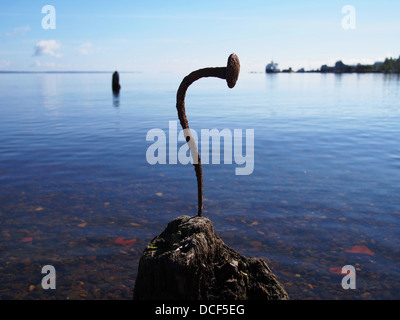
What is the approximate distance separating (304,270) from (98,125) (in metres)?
18.3

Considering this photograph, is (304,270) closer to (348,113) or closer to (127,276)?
(127,276)

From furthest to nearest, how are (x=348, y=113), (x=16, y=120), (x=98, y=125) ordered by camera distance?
(x=348, y=113) < (x=16, y=120) < (x=98, y=125)

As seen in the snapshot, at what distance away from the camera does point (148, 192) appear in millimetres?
10008

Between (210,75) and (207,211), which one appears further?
(207,211)

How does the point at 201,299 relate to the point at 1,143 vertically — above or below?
below

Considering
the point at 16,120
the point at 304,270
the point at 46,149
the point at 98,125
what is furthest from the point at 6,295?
the point at 16,120

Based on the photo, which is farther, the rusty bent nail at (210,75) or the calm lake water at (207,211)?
the calm lake water at (207,211)

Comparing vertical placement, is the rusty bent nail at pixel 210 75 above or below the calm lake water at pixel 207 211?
above

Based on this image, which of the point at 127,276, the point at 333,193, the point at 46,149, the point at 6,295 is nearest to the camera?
the point at 6,295

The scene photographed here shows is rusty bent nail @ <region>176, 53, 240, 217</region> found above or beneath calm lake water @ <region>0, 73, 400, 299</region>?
above

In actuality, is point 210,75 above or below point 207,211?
above

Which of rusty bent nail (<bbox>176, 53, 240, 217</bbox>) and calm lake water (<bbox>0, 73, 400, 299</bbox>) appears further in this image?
calm lake water (<bbox>0, 73, 400, 299</bbox>)

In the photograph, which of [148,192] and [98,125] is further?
[98,125]
